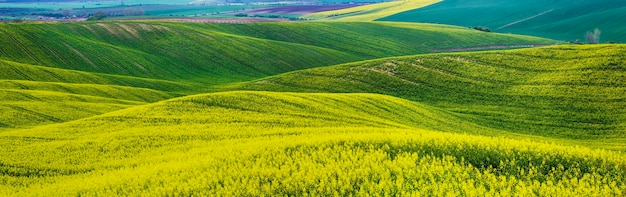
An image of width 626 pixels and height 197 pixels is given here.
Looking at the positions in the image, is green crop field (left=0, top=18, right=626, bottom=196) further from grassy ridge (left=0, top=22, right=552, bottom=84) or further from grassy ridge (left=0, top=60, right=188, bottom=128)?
grassy ridge (left=0, top=22, right=552, bottom=84)

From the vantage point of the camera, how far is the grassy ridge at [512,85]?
4819cm

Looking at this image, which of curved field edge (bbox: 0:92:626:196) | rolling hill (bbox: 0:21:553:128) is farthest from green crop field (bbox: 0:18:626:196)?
rolling hill (bbox: 0:21:553:128)

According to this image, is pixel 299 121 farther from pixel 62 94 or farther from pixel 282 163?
pixel 62 94

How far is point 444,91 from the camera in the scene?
6191cm

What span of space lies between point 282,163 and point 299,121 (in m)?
15.4

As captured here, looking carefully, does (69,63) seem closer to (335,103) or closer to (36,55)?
(36,55)

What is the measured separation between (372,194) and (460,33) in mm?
140946

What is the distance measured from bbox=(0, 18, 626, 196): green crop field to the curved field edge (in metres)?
0.10

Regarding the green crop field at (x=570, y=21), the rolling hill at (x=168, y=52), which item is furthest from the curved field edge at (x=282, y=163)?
the green crop field at (x=570, y=21)

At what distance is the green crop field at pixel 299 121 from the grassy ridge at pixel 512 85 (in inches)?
10.8

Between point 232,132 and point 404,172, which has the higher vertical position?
point 404,172

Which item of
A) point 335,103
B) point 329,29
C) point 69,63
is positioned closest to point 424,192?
point 335,103

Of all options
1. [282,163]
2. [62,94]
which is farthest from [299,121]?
[62,94]

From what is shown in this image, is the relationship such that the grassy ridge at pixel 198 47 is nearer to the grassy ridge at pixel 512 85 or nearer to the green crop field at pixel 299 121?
the green crop field at pixel 299 121
